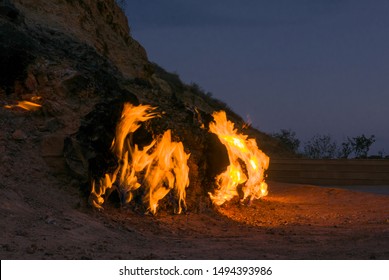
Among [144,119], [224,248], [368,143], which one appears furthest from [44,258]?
[368,143]

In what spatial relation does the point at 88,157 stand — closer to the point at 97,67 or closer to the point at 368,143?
the point at 97,67

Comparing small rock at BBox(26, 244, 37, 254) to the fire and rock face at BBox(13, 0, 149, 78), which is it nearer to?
the fire

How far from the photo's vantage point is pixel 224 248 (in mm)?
7648

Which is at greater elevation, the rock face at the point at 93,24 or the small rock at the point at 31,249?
the rock face at the point at 93,24

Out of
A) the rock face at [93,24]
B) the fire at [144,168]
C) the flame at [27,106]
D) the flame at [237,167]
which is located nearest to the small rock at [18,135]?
the flame at [27,106]

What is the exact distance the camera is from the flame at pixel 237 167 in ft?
38.9

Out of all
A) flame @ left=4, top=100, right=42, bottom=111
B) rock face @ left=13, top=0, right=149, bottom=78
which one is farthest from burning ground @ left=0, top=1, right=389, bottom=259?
rock face @ left=13, top=0, right=149, bottom=78

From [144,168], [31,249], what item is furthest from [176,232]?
[31,249]

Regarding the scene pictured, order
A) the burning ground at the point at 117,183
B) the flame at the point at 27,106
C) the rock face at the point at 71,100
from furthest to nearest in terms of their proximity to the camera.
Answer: the flame at the point at 27,106
the rock face at the point at 71,100
the burning ground at the point at 117,183

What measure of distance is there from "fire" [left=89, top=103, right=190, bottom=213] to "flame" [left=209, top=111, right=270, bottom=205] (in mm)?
1221

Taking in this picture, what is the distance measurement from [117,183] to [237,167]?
11.3ft

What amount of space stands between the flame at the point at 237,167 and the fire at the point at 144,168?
1.22m

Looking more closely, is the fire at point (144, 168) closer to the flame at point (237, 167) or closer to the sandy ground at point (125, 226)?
the sandy ground at point (125, 226)

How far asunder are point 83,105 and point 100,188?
6.59ft
